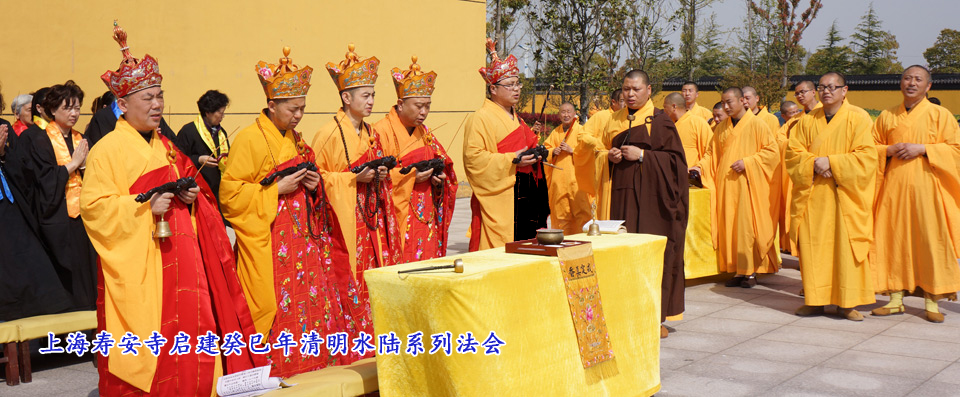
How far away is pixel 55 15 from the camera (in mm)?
10906

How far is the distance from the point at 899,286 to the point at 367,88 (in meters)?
4.31

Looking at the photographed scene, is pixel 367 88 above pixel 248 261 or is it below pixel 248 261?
above

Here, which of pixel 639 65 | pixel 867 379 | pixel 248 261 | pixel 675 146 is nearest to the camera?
pixel 248 261

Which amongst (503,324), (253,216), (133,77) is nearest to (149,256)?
(253,216)

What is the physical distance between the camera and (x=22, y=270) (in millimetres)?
5410

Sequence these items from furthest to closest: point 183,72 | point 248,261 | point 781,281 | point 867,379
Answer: point 183,72, point 781,281, point 867,379, point 248,261

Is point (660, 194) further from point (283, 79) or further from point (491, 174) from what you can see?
point (283, 79)

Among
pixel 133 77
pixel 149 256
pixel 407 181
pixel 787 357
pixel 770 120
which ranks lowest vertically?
pixel 787 357

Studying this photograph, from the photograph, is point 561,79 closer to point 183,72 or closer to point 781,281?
point 183,72

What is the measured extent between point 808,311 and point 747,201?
1454 mm

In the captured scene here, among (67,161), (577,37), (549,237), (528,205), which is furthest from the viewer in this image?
(577,37)

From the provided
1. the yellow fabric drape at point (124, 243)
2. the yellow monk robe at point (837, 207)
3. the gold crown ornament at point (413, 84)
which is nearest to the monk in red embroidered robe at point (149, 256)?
the yellow fabric drape at point (124, 243)

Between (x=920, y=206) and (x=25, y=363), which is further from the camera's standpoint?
(x=920, y=206)

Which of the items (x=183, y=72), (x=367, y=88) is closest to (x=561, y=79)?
(x=183, y=72)
